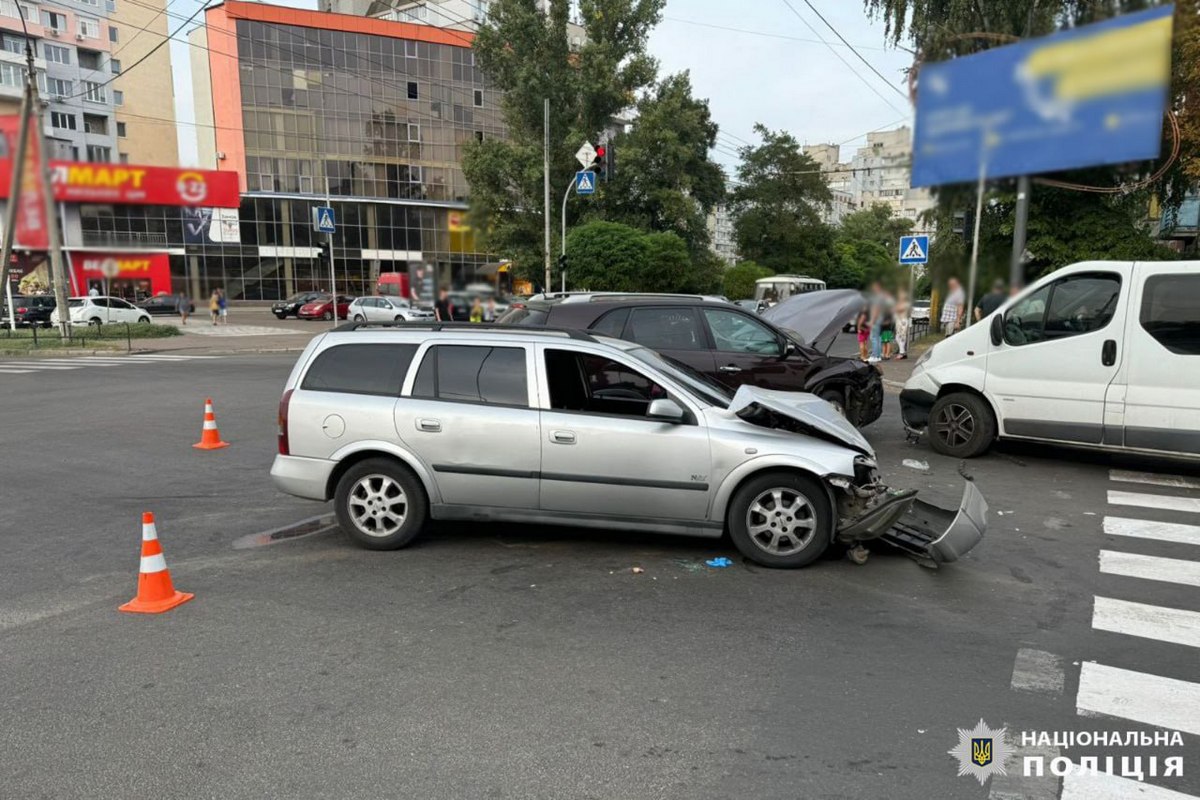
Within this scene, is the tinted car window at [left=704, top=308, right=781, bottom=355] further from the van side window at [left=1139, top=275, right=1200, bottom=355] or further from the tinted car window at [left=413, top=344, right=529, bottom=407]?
the tinted car window at [left=413, top=344, right=529, bottom=407]

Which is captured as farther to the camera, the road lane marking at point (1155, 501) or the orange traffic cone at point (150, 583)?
the road lane marking at point (1155, 501)

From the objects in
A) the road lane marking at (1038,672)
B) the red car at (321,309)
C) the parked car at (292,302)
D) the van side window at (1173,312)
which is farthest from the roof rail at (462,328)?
the van side window at (1173,312)

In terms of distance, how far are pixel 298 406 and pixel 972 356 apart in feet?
24.1

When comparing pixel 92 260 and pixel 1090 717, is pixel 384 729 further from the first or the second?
pixel 1090 717

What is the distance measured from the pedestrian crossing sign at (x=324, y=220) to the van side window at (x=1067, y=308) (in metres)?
6.52

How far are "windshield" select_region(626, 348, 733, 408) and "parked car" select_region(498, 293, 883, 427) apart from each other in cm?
299

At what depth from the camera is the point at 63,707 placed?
142 inches

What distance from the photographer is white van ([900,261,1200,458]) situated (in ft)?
25.0

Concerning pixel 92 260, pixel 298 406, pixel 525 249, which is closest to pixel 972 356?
Answer: pixel 298 406

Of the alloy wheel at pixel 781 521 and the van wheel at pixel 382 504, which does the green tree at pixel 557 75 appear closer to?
the van wheel at pixel 382 504

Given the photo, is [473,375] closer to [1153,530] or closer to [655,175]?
[1153,530]

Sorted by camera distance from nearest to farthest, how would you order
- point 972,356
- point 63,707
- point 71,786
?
point 71,786, point 63,707, point 972,356

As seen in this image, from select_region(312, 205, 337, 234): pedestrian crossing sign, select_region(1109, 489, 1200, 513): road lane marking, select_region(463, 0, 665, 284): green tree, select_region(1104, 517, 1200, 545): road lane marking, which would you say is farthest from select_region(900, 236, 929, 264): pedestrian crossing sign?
select_region(463, 0, 665, 284): green tree

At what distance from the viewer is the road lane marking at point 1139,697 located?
141 inches
